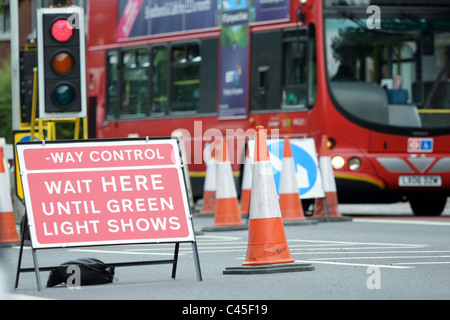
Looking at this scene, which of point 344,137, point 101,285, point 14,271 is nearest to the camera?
point 101,285

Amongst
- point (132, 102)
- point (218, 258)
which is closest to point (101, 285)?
point (218, 258)

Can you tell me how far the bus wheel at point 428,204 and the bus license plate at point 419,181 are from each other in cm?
119

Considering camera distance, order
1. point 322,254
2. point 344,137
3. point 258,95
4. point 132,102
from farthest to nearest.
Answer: point 132,102
point 258,95
point 344,137
point 322,254

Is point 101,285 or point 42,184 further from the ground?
point 42,184

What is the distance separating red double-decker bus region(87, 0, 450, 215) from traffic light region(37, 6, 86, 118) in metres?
7.48

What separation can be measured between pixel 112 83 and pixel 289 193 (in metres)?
8.75

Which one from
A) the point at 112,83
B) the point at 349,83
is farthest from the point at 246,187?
the point at 112,83

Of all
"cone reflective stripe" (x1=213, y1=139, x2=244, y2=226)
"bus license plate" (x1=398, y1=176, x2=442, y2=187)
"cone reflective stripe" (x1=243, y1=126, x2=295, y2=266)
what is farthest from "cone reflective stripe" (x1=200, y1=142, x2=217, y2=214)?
"cone reflective stripe" (x1=243, y1=126, x2=295, y2=266)

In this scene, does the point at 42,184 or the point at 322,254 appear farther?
the point at 322,254

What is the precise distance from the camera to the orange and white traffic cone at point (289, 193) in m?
15.3

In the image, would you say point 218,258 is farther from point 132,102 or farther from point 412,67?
point 132,102

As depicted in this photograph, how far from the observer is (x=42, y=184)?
902cm

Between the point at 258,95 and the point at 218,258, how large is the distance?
29.6 ft

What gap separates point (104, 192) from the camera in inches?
357
